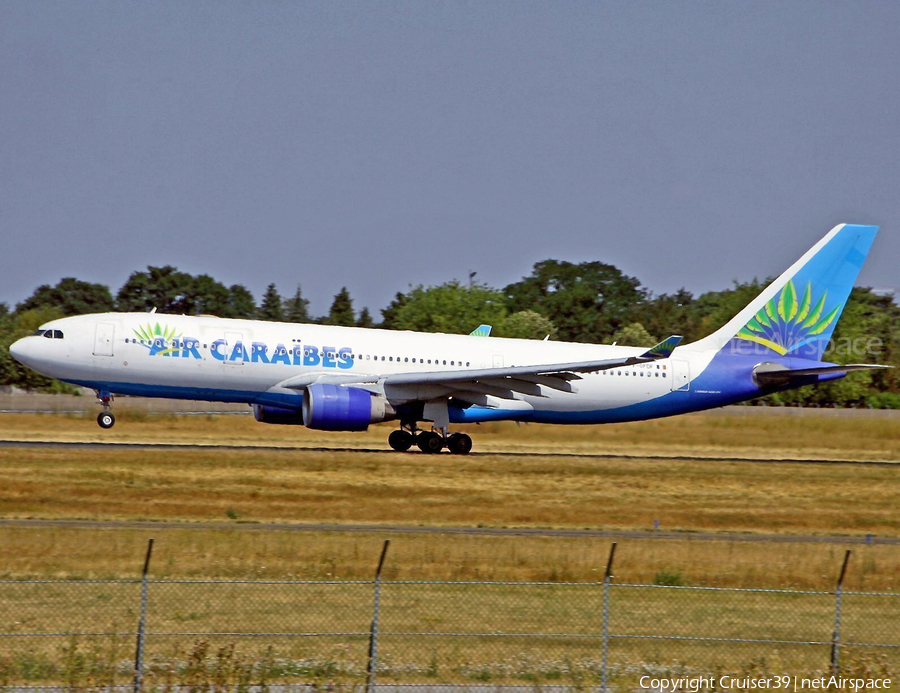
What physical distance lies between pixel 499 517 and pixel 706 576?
6.85 m

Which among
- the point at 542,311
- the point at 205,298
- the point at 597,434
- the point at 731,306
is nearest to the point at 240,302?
the point at 205,298

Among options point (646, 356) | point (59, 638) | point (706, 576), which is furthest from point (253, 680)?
point (646, 356)

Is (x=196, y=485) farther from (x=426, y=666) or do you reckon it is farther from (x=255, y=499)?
(x=426, y=666)

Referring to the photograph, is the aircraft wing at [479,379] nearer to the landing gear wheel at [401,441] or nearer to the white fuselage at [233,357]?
the white fuselage at [233,357]

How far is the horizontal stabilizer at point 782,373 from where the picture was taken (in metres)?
35.5

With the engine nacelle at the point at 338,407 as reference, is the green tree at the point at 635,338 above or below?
above

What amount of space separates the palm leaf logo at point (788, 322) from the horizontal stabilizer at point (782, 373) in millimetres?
918

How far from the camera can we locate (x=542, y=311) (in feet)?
422

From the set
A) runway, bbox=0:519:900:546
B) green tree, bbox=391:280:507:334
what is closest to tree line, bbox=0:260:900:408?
green tree, bbox=391:280:507:334

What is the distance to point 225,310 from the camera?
130 m

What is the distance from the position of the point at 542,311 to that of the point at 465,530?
106788 millimetres

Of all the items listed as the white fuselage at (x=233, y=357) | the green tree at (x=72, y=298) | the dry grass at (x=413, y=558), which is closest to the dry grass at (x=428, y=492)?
the white fuselage at (x=233, y=357)

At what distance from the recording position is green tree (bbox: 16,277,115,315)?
453 feet

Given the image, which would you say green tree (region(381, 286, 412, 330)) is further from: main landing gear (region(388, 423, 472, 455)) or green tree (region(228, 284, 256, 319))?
main landing gear (region(388, 423, 472, 455))
